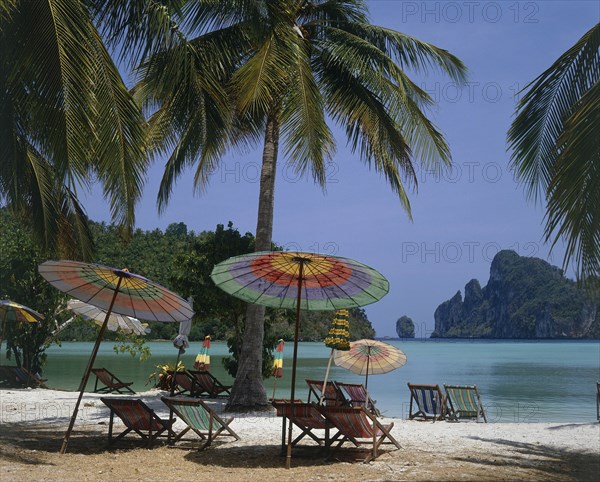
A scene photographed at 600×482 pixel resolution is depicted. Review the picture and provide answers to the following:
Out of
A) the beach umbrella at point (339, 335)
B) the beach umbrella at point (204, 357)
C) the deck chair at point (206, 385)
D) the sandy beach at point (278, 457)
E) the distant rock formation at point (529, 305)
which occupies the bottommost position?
the sandy beach at point (278, 457)

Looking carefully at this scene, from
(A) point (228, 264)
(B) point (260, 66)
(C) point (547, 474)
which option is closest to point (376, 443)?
(C) point (547, 474)

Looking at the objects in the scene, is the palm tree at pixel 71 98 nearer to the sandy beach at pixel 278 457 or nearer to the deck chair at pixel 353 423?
the sandy beach at pixel 278 457

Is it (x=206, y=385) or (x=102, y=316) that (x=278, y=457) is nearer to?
(x=206, y=385)

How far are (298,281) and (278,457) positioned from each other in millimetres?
2026

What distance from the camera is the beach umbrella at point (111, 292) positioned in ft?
26.1

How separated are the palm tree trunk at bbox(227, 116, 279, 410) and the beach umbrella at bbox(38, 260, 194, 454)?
4.61 metres

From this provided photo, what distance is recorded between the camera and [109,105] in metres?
7.64

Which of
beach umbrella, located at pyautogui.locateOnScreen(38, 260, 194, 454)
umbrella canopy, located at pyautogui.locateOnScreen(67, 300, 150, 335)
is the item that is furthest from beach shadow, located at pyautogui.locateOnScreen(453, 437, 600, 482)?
umbrella canopy, located at pyautogui.locateOnScreen(67, 300, 150, 335)

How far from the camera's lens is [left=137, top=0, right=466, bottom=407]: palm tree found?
10.8 metres

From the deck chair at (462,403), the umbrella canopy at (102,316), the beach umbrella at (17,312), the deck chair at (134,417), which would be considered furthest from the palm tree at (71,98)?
the deck chair at (462,403)

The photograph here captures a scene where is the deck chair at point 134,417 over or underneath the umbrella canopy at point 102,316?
underneath

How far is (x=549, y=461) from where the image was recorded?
322 inches

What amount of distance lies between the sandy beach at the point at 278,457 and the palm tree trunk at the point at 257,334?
170 cm

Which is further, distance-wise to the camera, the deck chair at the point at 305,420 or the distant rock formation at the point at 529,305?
the distant rock formation at the point at 529,305
